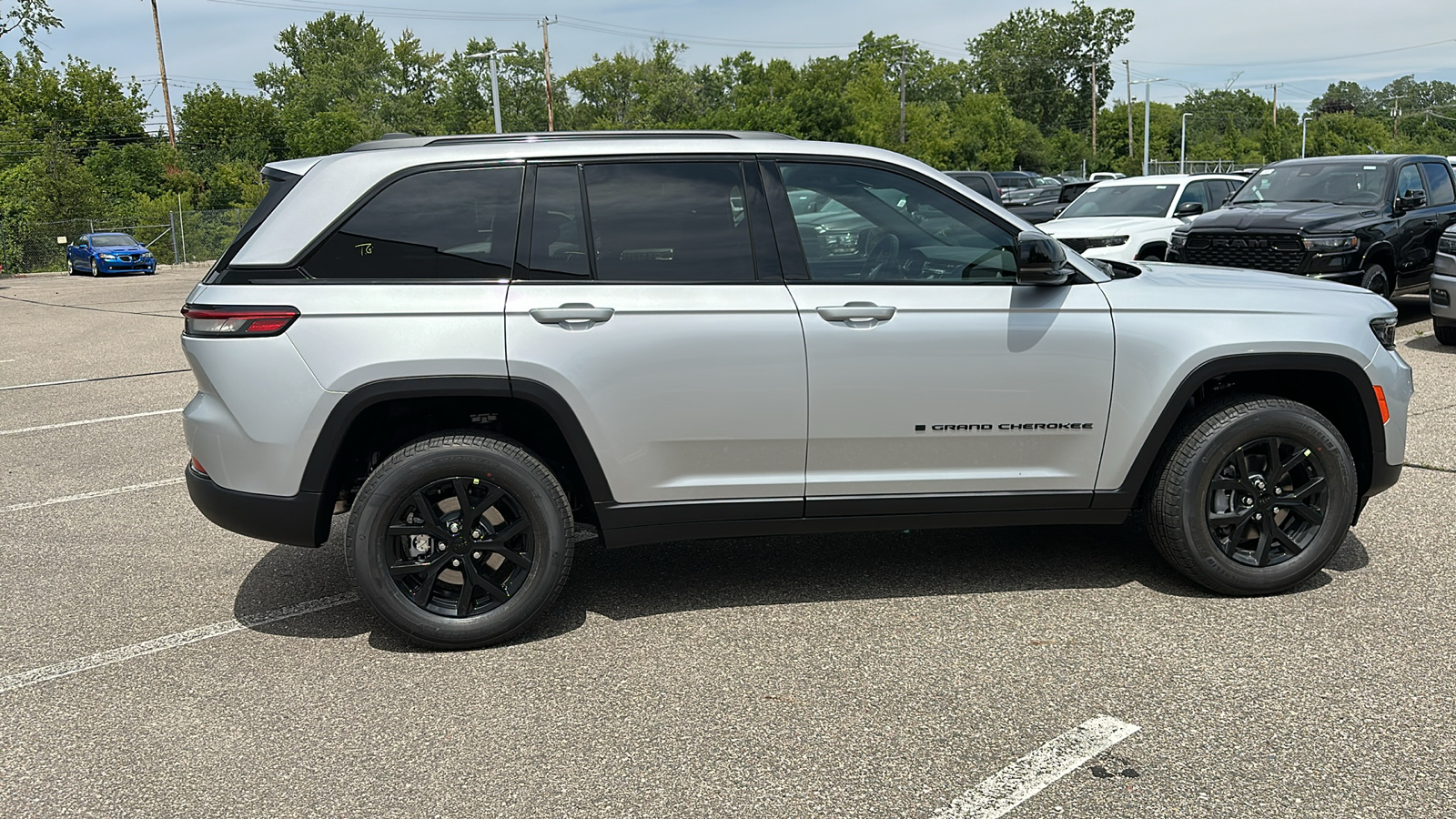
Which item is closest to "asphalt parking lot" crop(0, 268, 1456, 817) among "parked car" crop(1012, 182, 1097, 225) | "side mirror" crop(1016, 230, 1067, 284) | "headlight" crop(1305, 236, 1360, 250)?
"side mirror" crop(1016, 230, 1067, 284)

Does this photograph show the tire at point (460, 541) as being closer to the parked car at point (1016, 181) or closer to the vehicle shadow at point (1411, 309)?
the vehicle shadow at point (1411, 309)

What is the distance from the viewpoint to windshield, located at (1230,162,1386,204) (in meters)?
12.2

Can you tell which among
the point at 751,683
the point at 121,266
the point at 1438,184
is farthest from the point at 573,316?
the point at 121,266

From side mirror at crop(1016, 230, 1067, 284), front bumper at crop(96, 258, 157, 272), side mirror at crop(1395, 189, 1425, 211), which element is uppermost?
side mirror at crop(1395, 189, 1425, 211)

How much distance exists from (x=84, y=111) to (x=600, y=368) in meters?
67.5

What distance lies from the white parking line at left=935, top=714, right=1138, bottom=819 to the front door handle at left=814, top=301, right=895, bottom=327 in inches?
61.1

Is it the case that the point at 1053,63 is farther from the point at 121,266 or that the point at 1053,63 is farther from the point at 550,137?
the point at 550,137

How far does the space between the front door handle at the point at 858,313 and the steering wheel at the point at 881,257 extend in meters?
0.15

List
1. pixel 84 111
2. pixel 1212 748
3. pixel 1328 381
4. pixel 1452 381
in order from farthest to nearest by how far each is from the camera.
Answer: pixel 84 111 → pixel 1452 381 → pixel 1328 381 → pixel 1212 748

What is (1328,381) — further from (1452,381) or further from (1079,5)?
(1079,5)

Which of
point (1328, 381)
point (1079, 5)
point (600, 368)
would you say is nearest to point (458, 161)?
point (600, 368)

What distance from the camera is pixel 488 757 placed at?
3.45 m

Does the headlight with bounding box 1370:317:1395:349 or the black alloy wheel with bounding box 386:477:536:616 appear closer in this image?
the black alloy wheel with bounding box 386:477:536:616

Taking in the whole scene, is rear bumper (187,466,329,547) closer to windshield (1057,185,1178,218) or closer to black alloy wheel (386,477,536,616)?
black alloy wheel (386,477,536,616)
